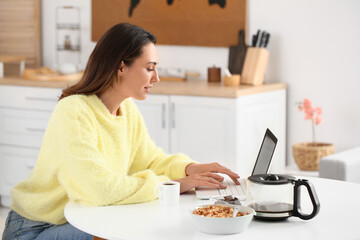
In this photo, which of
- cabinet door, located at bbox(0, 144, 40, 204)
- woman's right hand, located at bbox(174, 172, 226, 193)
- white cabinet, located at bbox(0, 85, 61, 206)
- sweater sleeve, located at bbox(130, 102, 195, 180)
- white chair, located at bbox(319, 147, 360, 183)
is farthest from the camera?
cabinet door, located at bbox(0, 144, 40, 204)

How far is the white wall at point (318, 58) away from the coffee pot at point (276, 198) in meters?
2.10

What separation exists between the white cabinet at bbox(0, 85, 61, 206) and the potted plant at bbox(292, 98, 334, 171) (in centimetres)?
154

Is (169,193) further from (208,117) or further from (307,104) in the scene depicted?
(307,104)

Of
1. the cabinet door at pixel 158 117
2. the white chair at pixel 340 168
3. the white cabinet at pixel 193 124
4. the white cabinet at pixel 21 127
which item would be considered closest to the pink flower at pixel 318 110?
the white cabinet at pixel 193 124

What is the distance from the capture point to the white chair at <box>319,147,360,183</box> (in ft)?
9.30

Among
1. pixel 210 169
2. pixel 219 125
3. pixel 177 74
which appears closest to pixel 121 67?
pixel 210 169

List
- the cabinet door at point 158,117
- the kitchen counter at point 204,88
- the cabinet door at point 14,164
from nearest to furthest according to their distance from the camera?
the kitchen counter at point 204,88 < the cabinet door at point 158,117 < the cabinet door at point 14,164

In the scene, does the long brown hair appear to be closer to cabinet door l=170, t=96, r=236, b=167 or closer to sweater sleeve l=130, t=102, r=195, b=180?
sweater sleeve l=130, t=102, r=195, b=180

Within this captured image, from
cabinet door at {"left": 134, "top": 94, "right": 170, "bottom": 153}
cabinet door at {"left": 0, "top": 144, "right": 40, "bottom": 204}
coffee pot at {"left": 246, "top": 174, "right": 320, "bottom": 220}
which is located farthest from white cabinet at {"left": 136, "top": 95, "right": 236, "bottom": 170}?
coffee pot at {"left": 246, "top": 174, "right": 320, "bottom": 220}

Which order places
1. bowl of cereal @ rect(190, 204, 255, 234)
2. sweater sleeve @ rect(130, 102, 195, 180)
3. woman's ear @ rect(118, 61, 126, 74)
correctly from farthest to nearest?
sweater sleeve @ rect(130, 102, 195, 180)
woman's ear @ rect(118, 61, 126, 74)
bowl of cereal @ rect(190, 204, 255, 234)

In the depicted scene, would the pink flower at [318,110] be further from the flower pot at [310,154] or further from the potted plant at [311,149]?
the flower pot at [310,154]

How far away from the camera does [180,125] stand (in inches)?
143

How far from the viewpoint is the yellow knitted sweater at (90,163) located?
1.87m

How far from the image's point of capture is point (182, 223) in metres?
1.65
